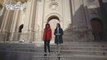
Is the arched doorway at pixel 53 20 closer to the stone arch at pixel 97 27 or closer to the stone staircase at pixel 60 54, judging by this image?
the stone arch at pixel 97 27

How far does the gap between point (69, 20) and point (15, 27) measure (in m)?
8.44

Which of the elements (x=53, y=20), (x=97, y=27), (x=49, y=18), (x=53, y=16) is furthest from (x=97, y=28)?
(x=49, y=18)

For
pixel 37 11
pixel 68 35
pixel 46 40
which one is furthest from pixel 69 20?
pixel 46 40

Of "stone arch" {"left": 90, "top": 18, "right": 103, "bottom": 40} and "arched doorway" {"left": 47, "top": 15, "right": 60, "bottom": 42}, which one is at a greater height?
"arched doorway" {"left": 47, "top": 15, "right": 60, "bottom": 42}

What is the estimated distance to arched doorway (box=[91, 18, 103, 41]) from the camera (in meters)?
15.5

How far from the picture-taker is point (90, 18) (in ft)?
53.5

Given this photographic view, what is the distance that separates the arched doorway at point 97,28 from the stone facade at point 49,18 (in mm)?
590

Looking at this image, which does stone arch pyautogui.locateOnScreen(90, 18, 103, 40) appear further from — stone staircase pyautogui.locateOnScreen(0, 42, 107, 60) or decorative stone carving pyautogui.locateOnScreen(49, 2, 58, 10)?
stone staircase pyautogui.locateOnScreen(0, 42, 107, 60)

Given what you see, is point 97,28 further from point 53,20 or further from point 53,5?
point 53,5

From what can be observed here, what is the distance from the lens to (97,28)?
1611cm

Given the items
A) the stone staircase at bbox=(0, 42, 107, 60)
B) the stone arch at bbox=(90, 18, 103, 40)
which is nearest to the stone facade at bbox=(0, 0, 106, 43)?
the stone arch at bbox=(90, 18, 103, 40)

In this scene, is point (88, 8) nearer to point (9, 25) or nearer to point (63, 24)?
point (63, 24)

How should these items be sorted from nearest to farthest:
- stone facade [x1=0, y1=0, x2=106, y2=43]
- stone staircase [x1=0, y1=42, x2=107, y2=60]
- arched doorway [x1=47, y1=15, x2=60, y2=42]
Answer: stone staircase [x1=0, y1=42, x2=107, y2=60] < stone facade [x1=0, y1=0, x2=106, y2=43] < arched doorway [x1=47, y1=15, x2=60, y2=42]

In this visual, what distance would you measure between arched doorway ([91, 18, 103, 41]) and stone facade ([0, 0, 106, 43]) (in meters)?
0.59
